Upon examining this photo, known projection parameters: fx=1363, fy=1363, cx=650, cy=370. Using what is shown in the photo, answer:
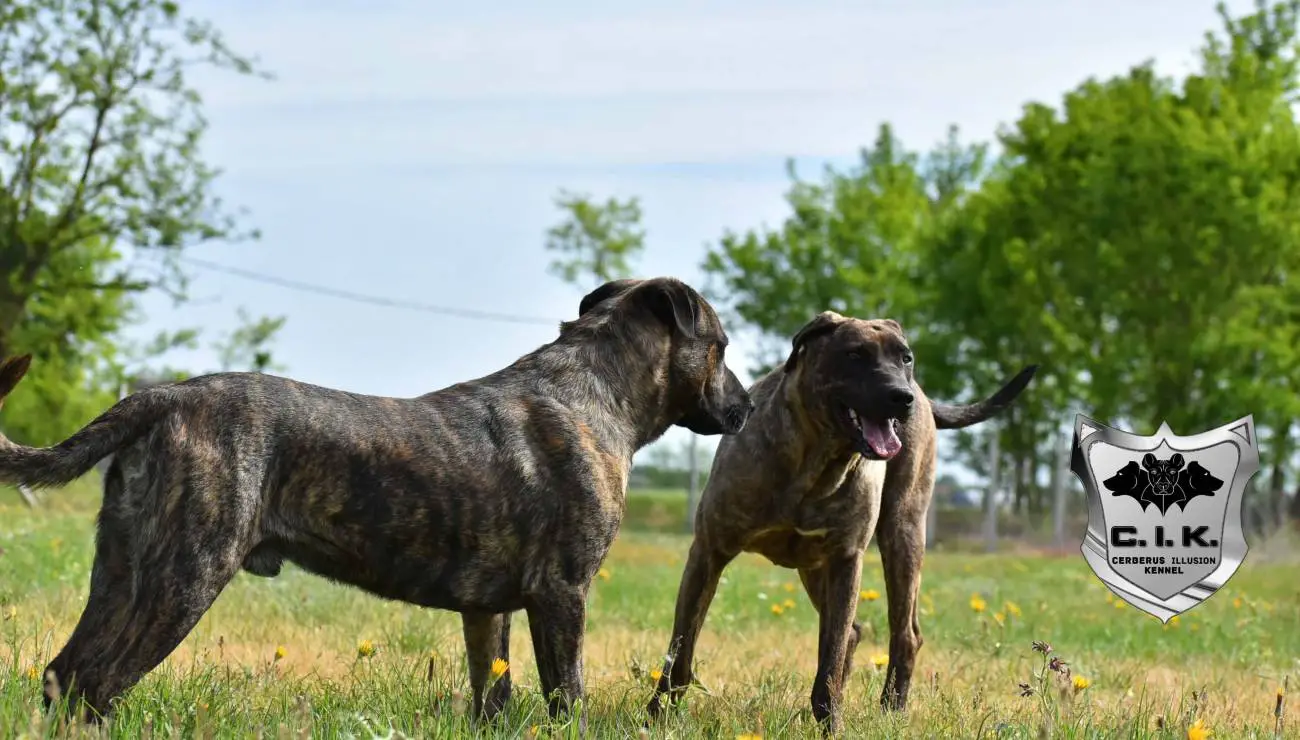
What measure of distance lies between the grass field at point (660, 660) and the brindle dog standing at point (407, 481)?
31cm

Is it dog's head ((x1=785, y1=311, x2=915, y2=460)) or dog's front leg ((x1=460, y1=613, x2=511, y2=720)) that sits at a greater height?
dog's head ((x1=785, y1=311, x2=915, y2=460))

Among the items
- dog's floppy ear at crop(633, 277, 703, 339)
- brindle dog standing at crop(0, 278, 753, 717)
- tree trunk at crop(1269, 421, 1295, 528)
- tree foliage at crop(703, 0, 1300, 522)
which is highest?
tree foliage at crop(703, 0, 1300, 522)

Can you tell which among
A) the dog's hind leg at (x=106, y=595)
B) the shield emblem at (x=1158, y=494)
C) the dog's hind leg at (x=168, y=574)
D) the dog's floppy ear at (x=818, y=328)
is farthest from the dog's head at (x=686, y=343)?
the shield emblem at (x=1158, y=494)

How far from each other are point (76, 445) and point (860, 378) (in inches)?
137

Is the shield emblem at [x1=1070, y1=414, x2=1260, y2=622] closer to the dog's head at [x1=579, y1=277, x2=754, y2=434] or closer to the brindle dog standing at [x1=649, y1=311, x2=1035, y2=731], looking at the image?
the brindle dog standing at [x1=649, y1=311, x2=1035, y2=731]

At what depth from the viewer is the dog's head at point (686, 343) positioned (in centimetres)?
596

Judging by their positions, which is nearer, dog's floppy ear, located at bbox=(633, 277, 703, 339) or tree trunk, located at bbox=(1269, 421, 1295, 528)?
dog's floppy ear, located at bbox=(633, 277, 703, 339)

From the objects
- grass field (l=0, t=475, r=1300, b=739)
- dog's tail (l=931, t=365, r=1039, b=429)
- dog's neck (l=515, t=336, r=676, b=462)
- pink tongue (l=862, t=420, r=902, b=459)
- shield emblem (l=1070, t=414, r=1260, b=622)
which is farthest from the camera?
shield emblem (l=1070, t=414, r=1260, b=622)

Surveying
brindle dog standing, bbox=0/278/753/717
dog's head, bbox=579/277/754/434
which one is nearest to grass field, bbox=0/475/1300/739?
brindle dog standing, bbox=0/278/753/717

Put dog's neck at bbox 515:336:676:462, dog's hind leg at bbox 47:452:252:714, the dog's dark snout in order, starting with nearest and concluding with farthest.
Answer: dog's hind leg at bbox 47:452:252:714 → dog's neck at bbox 515:336:676:462 → the dog's dark snout

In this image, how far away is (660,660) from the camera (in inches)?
290

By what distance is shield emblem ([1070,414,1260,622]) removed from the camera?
29.2 feet

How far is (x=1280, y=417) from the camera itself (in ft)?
102

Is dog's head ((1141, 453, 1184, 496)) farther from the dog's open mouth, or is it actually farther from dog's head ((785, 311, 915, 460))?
the dog's open mouth
